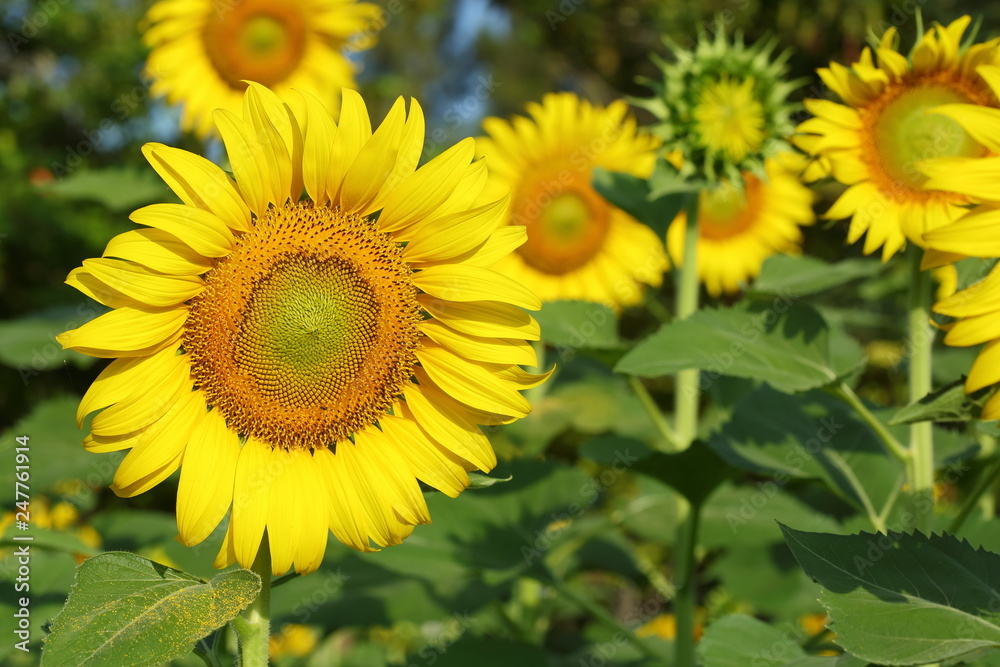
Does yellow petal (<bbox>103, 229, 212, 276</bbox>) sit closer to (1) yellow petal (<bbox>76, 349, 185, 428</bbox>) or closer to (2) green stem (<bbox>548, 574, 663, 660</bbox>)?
(1) yellow petal (<bbox>76, 349, 185, 428</bbox>)

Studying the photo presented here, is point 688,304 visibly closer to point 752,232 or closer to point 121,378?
point 121,378

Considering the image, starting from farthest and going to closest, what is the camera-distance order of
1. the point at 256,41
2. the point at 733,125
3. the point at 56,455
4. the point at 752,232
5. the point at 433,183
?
the point at 752,232, the point at 256,41, the point at 56,455, the point at 733,125, the point at 433,183

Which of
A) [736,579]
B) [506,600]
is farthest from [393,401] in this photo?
[506,600]

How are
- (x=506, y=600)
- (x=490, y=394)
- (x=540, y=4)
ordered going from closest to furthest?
(x=490, y=394)
(x=506, y=600)
(x=540, y=4)

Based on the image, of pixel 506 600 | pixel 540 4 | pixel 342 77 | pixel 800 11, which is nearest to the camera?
pixel 506 600

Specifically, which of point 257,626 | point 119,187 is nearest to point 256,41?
point 119,187

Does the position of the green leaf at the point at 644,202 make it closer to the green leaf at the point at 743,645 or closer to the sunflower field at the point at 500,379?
the sunflower field at the point at 500,379

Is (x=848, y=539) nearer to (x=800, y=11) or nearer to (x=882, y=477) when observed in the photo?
(x=882, y=477)

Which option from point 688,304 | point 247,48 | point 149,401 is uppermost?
point 247,48
